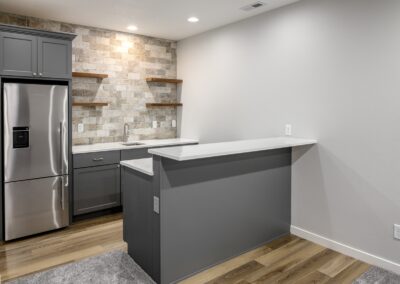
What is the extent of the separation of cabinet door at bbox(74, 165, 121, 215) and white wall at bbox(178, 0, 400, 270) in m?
1.74

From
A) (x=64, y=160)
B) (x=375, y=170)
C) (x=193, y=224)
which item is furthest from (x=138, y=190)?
(x=375, y=170)

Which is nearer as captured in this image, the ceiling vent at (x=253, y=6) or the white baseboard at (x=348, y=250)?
the white baseboard at (x=348, y=250)

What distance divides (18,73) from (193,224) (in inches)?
95.4

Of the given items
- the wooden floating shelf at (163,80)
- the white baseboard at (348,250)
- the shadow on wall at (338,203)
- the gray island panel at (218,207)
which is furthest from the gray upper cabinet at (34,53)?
the white baseboard at (348,250)

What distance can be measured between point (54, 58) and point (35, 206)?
65.5 inches

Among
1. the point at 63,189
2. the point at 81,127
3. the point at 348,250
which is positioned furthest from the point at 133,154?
the point at 348,250

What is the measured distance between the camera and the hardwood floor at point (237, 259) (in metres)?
2.60

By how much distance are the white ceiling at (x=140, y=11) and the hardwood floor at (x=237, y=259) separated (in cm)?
257

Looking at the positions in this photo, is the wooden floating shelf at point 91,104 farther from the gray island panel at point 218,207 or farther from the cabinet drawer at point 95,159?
the gray island panel at point 218,207

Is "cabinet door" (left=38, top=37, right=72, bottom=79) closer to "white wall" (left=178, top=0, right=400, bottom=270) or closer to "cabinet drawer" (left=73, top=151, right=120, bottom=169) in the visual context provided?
"cabinet drawer" (left=73, top=151, right=120, bottom=169)

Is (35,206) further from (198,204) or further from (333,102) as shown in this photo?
(333,102)

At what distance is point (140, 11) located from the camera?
3631 millimetres

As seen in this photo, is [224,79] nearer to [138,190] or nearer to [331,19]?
[331,19]

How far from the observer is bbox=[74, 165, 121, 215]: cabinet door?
3795 mm
